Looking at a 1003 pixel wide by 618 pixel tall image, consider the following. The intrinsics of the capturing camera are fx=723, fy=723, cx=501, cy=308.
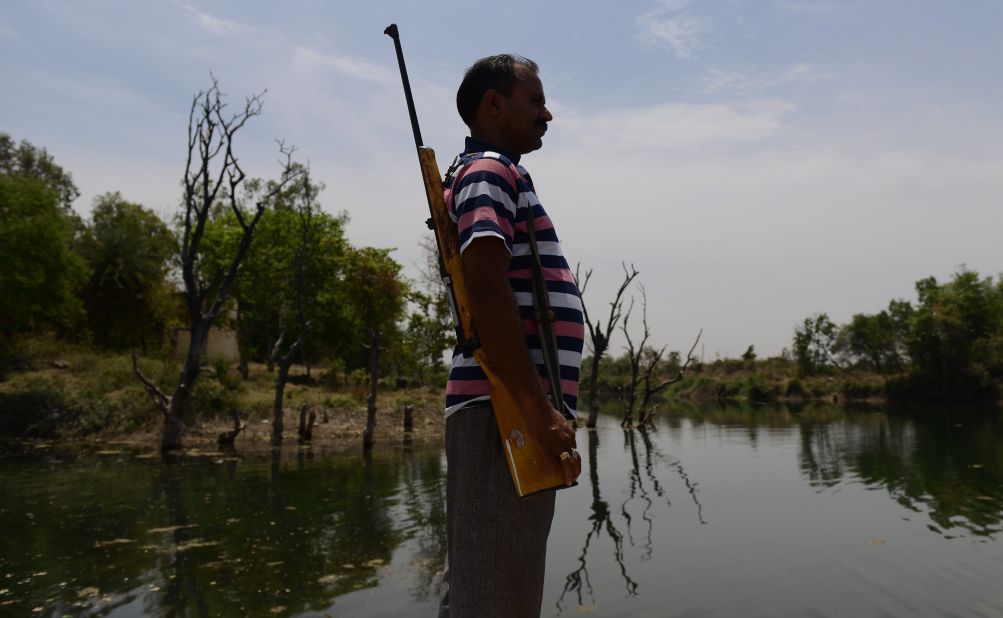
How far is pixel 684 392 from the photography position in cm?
6581

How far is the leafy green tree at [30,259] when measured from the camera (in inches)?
862

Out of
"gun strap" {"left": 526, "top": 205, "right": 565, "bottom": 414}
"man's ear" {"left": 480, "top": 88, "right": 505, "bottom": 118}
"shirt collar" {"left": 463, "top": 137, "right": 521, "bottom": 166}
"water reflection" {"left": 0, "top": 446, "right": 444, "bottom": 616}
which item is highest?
"man's ear" {"left": 480, "top": 88, "right": 505, "bottom": 118}

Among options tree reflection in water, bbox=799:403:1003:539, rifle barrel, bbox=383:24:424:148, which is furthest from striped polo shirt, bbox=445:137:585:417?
tree reflection in water, bbox=799:403:1003:539

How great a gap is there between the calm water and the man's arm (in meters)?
4.34

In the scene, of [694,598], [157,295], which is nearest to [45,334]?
[157,295]

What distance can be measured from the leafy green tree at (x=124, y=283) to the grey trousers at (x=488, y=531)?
107 ft

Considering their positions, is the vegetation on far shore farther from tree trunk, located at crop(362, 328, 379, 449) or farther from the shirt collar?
the shirt collar

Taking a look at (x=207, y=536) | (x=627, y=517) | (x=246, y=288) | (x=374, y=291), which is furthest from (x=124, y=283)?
(x=627, y=517)

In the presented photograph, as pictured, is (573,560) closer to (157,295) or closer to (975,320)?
(157,295)

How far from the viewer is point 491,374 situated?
1998 millimetres

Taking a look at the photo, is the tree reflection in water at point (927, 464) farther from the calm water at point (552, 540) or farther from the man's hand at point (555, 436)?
the man's hand at point (555, 436)

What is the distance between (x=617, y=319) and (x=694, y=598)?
22.5 meters

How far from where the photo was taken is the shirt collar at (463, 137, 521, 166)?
232 cm

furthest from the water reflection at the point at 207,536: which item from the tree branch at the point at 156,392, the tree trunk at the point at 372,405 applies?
the tree trunk at the point at 372,405
